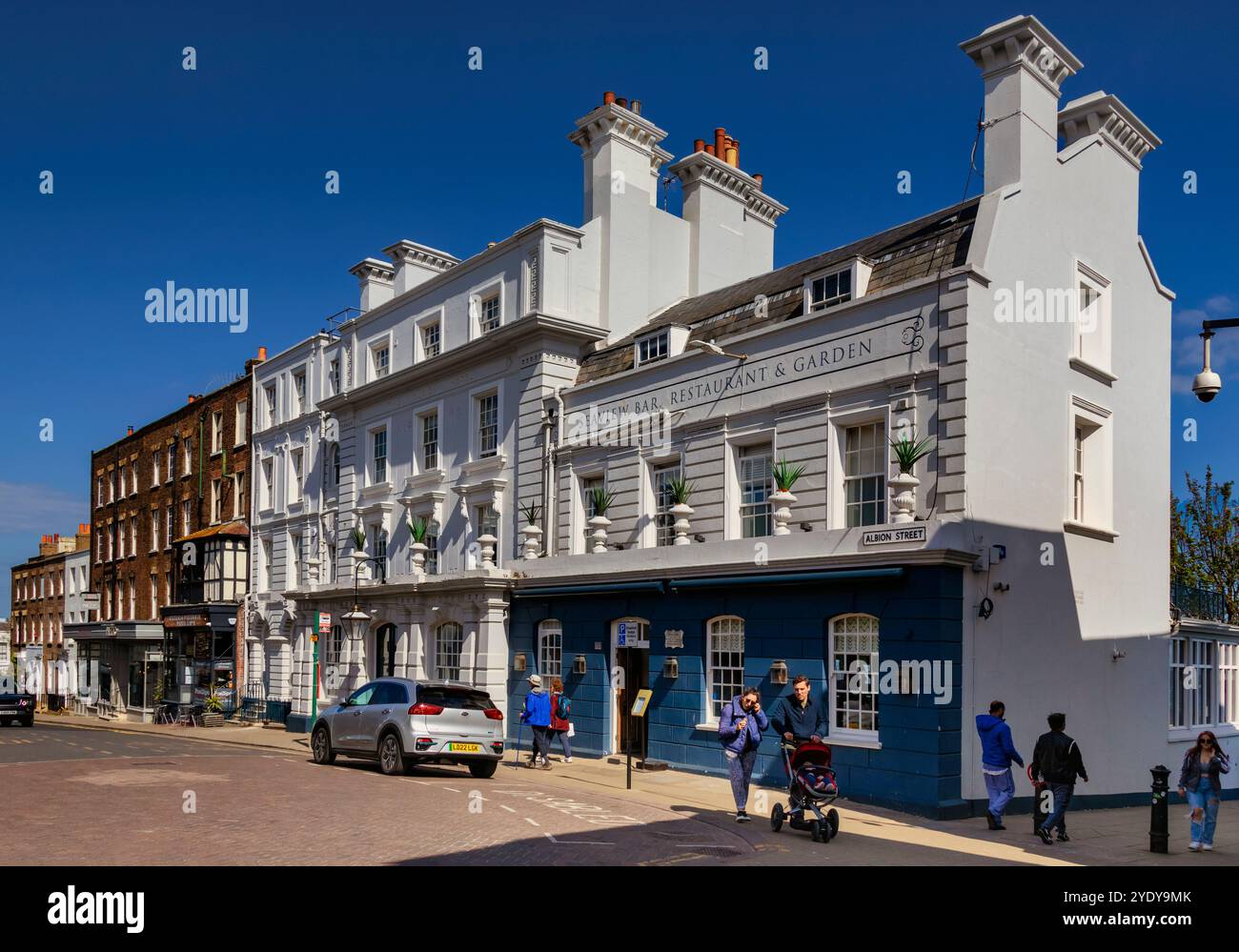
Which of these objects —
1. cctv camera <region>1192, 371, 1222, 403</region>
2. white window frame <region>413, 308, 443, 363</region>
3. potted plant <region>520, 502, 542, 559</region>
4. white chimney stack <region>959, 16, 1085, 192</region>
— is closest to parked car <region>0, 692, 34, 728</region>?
white window frame <region>413, 308, 443, 363</region>

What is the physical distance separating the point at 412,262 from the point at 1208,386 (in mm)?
24052

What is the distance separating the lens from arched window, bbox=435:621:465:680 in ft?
83.9

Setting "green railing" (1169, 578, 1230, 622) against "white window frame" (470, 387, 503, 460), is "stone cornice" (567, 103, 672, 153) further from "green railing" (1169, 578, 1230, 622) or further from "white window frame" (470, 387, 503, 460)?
"green railing" (1169, 578, 1230, 622)

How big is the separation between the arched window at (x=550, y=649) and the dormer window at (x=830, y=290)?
8599mm

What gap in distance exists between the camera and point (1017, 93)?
18125 millimetres

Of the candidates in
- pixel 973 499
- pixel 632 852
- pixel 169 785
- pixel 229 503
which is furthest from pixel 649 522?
pixel 229 503

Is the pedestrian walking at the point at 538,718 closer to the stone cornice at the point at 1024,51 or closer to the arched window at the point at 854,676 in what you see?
the arched window at the point at 854,676

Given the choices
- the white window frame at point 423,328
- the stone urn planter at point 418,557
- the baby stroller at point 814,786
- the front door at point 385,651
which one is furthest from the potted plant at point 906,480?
the front door at point 385,651

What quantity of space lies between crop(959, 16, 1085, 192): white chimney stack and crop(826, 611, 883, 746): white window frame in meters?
7.65

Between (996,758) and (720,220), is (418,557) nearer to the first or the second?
(720,220)

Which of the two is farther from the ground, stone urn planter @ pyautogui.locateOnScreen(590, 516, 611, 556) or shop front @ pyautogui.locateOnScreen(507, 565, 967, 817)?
stone urn planter @ pyautogui.locateOnScreen(590, 516, 611, 556)

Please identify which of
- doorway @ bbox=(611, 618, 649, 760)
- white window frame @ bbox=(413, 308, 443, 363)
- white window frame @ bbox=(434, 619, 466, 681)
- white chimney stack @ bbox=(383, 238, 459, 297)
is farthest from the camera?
white chimney stack @ bbox=(383, 238, 459, 297)

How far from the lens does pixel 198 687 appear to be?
40.0 meters
